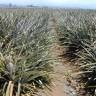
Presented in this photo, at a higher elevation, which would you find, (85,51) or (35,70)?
(35,70)

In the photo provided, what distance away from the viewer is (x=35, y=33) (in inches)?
391

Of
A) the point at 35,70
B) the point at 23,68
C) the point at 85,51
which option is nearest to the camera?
the point at 23,68

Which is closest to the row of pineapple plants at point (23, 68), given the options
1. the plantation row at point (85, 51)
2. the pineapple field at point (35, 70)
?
the pineapple field at point (35, 70)

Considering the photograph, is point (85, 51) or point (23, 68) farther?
point (85, 51)

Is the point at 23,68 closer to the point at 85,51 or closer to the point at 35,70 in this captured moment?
the point at 35,70

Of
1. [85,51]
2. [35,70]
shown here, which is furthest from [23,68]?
[85,51]

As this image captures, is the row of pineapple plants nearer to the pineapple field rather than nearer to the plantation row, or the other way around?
the pineapple field

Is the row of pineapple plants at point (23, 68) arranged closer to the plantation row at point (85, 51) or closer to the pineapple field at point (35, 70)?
the pineapple field at point (35, 70)

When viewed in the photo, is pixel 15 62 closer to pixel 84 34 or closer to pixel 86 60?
pixel 86 60

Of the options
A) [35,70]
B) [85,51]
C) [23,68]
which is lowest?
[85,51]

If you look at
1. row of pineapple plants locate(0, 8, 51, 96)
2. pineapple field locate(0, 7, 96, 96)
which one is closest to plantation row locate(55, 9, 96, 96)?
pineapple field locate(0, 7, 96, 96)

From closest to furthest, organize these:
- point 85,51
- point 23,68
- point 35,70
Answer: point 23,68 < point 35,70 < point 85,51

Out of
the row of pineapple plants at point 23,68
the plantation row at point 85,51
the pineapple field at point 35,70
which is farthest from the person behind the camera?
the plantation row at point 85,51

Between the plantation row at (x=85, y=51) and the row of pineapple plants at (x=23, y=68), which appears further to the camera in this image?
the plantation row at (x=85, y=51)
